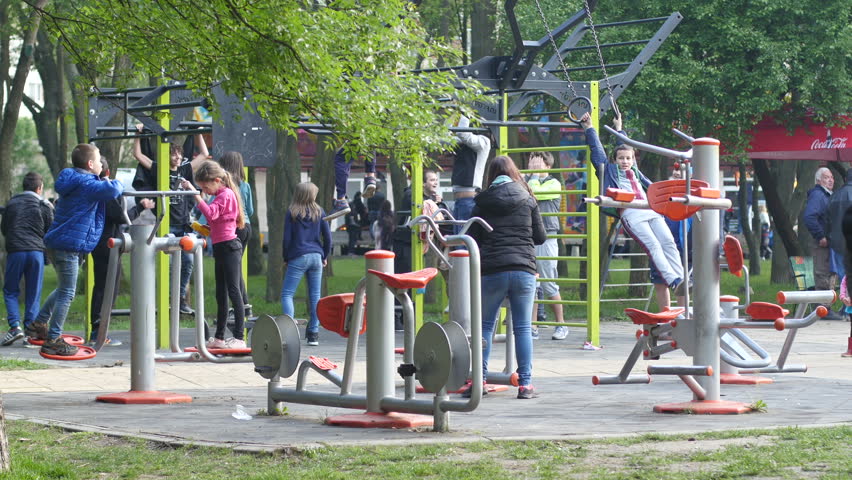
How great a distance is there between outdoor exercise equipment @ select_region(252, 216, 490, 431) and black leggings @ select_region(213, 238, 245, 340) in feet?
11.7

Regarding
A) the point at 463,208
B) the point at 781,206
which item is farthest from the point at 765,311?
the point at 781,206

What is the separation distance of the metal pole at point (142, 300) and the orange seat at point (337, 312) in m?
1.54

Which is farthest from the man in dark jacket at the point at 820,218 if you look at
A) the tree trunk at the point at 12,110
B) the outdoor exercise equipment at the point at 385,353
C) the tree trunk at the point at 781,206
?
the tree trunk at the point at 12,110

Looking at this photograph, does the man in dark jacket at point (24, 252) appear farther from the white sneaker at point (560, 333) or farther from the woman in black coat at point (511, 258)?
the woman in black coat at point (511, 258)

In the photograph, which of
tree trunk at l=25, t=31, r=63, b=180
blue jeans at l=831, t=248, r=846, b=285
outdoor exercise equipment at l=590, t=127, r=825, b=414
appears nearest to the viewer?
outdoor exercise equipment at l=590, t=127, r=825, b=414

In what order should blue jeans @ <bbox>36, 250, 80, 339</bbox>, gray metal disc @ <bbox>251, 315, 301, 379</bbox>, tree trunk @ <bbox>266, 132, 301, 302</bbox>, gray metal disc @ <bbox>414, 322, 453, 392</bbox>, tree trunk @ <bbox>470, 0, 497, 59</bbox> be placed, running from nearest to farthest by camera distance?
gray metal disc @ <bbox>414, 322, 453, 392</bbox> → gray metal disc @ <bbox>251, 315, 301, 379</bbox> → blue jeans @ <bbox>36, 250, 80, 339</bbox> → tree trunk @ <bbox>266, 132, 301, 302</bbox> → tree trunk @ <bbox>470, 0, 497, 59</bbox>

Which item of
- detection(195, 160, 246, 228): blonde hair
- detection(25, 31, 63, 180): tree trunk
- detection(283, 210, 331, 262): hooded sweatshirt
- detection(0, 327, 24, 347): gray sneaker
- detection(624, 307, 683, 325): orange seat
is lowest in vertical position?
detection(0, 327, 24, 347): gray sneaker

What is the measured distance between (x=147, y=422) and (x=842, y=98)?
14.4 metres

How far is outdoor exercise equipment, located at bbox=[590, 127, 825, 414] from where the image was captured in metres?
7.98

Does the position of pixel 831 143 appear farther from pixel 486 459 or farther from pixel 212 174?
pixel 486 459

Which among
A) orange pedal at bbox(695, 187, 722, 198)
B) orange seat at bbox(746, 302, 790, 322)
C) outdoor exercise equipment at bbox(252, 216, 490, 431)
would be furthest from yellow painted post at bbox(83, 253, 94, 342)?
orange seat at bbox(746, 302, 790, 322)

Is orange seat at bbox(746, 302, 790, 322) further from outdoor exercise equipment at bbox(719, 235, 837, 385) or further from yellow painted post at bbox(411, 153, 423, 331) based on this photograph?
yellow painted post at bbox(411, 153, 423, 331)

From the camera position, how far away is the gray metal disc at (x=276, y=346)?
8.09m

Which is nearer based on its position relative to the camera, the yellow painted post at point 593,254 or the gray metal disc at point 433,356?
the gray metal disc at point 433,356
